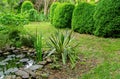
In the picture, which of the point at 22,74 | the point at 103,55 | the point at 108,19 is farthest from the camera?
the point at 108,19

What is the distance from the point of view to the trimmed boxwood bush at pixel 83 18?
11.3 meters

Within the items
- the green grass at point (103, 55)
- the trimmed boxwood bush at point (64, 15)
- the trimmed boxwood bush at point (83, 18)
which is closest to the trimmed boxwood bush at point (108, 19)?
the green grass at point (103, 55)

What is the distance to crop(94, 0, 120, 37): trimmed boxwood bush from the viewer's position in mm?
9914

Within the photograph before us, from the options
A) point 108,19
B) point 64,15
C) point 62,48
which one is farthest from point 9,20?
point 64,15

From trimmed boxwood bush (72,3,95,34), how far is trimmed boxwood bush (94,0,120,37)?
0.74 m

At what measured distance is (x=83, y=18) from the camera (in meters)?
11.8

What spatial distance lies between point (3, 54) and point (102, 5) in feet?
15.8

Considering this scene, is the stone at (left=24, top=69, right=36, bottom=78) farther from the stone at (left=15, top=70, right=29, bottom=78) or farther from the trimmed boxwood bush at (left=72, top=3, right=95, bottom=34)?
the trimmed boxwood bush at (left=72, top=3, right=95, bottom=34)

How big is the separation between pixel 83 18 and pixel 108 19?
1.99 meters

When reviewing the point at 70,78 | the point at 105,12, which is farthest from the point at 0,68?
the point at 105,12

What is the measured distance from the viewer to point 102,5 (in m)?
10.5

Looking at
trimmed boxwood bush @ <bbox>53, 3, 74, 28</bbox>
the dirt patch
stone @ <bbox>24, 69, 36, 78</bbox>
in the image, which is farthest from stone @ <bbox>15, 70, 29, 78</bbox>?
trimmed boxwood bush @ <bbox>53, 3, 74, 28</bbox>

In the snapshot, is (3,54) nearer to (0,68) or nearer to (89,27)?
(0,68)

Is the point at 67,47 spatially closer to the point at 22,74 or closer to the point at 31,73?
the point at 31,73
